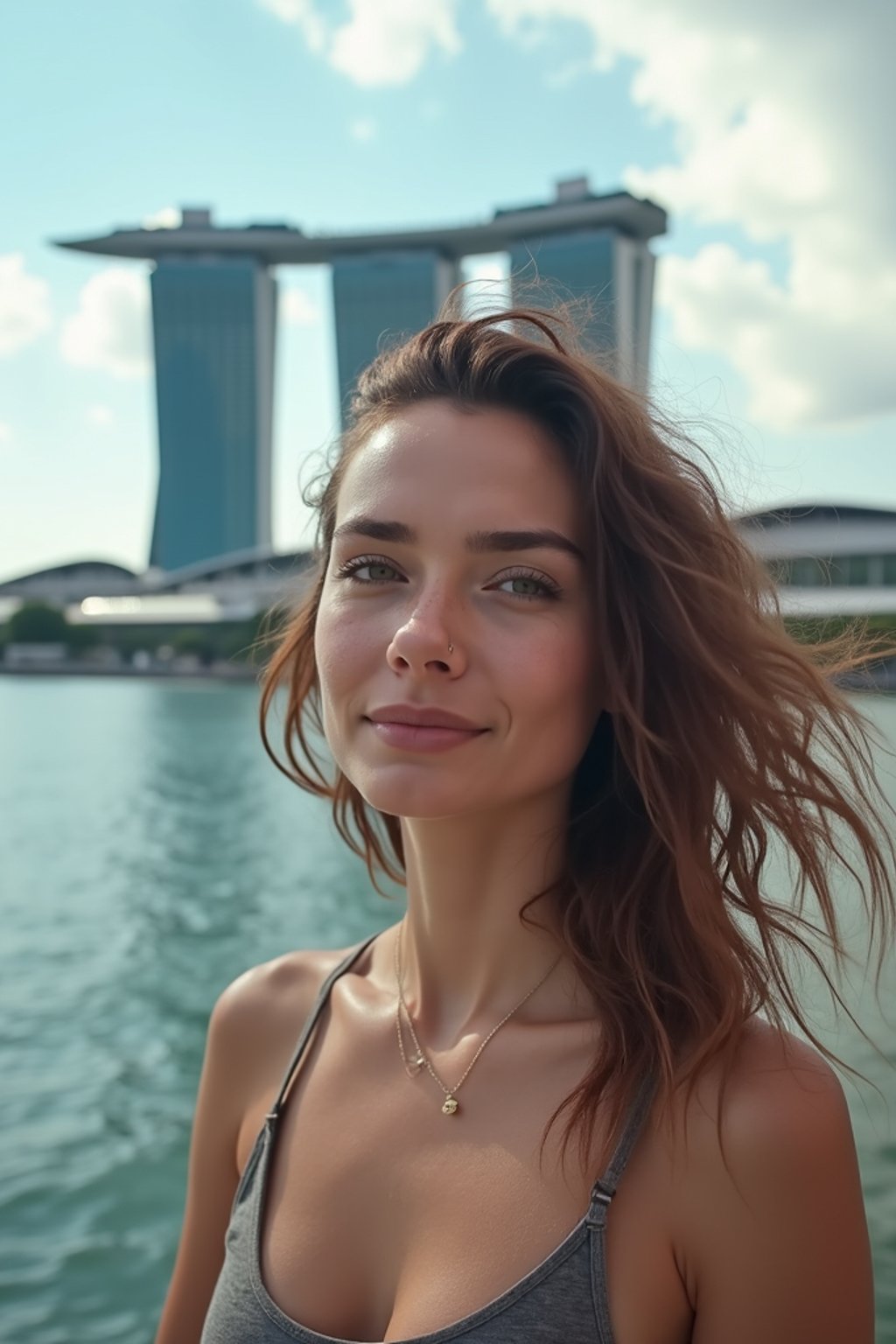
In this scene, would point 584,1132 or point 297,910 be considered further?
point 297,910

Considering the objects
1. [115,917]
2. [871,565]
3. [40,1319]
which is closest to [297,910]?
[115,917]

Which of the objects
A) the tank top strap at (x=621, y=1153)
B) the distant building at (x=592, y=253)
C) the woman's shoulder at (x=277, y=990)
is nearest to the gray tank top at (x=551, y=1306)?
the tank top strap at (x=621, y=1153)

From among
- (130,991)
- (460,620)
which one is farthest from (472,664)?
(130,991)

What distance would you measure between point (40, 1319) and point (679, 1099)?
215 centimetres

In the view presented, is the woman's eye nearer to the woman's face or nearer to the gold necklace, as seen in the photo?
the woman's face

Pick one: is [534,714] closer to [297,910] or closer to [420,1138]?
[420,1138]

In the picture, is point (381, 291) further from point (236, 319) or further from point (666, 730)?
point (666, 730)

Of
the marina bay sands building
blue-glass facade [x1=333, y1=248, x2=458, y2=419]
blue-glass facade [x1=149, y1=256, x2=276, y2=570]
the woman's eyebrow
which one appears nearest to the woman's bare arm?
the woman's eyebrow

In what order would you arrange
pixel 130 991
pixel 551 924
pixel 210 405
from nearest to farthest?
pixel 551 924 < pixel 130 991 < pixel 210 405

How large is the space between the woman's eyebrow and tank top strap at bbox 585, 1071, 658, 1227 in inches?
17.6

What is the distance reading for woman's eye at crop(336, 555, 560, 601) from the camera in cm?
106

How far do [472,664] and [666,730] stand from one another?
20cm

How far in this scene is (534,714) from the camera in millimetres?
1050

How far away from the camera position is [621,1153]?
948mm
